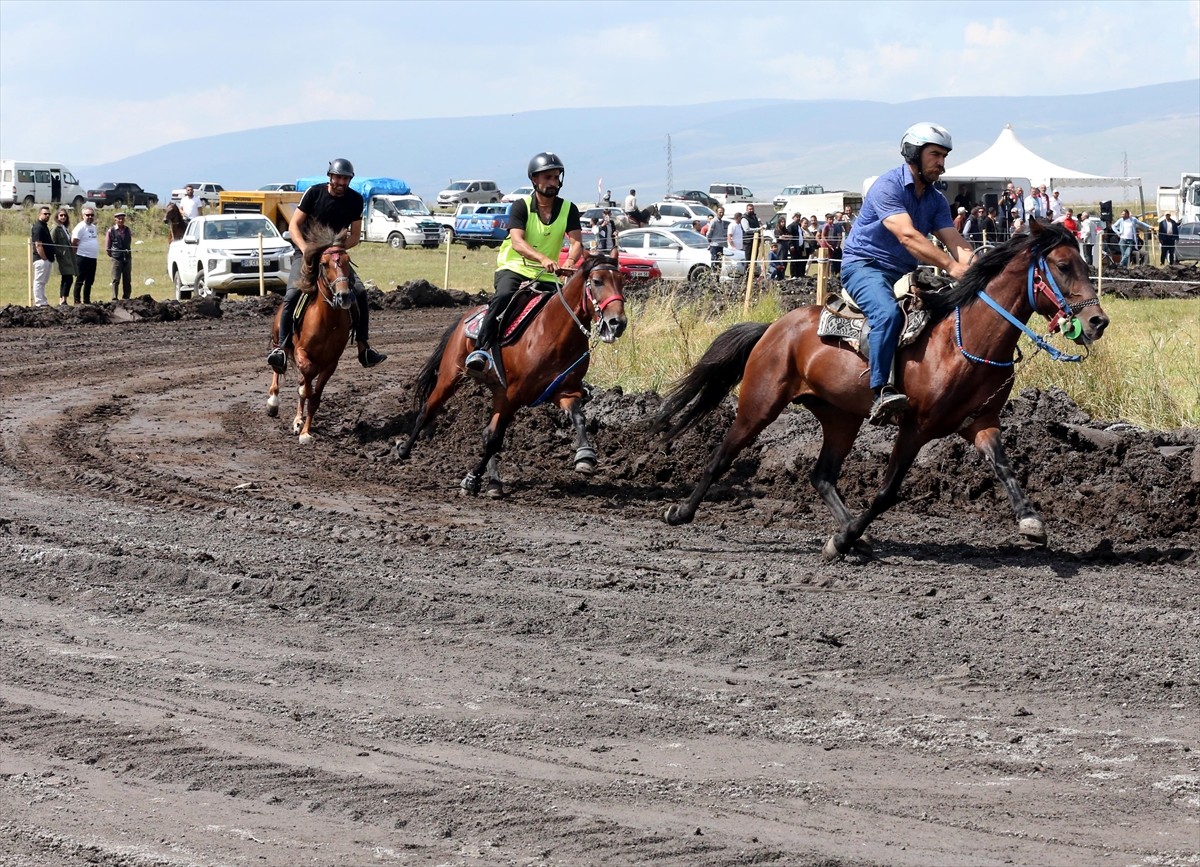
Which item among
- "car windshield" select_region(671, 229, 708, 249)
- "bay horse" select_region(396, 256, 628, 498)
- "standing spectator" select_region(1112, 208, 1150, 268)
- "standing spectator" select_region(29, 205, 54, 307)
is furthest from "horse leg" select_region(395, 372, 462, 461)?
"standing spectator" select_region(1112, 208, 1150, 268)

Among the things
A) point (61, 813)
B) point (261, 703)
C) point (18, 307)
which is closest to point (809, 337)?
point (261, 703)

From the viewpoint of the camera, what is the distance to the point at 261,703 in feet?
21.5

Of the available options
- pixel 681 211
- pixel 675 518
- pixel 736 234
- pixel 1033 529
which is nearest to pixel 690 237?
pixel 736 234

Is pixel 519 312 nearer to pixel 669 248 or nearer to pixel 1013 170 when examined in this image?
pixel 669 248

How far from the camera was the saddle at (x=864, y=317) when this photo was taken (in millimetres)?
9312

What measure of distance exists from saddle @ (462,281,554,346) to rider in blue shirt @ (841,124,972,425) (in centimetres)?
301

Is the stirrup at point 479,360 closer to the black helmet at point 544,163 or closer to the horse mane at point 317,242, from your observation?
the black helmet at point 544,163

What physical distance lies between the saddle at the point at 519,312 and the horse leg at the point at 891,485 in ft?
11.4

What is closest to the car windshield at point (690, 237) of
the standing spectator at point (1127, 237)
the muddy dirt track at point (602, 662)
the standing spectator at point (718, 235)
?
the standing spectator at point (718, 235)

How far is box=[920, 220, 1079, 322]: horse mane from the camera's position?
8.93 m

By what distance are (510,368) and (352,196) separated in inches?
134

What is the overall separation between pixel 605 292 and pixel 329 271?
12.7 ft

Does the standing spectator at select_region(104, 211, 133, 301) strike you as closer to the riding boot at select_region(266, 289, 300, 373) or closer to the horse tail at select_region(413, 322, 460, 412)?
the riding boot at select_region(266, 289, 300, 373)

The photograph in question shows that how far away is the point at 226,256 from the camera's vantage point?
3069cm
